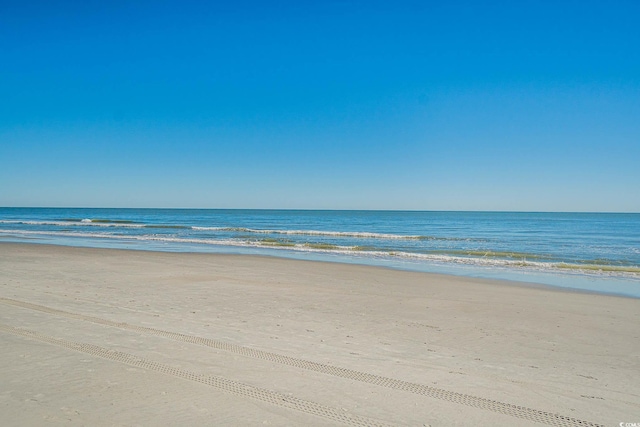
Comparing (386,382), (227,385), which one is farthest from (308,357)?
(227,385)

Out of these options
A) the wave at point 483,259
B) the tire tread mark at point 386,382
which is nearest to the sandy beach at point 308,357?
the tire tread mark at point 386,382

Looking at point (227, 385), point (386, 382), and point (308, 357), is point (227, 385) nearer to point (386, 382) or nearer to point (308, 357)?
point (308, 357)

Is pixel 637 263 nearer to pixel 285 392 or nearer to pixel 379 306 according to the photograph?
pixel 379 306

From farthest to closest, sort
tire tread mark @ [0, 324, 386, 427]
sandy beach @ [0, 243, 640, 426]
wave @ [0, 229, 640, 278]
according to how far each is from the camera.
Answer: wave @ [0, 229, 640, 278] → sandy beach @ [0, 243, 640, 426] → tire tread mark @ [0, 324, 386, 427]

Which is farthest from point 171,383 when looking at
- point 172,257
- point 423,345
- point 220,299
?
point 172,257

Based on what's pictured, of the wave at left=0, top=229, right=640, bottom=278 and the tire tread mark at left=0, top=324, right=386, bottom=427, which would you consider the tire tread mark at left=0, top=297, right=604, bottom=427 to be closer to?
the tire tread mark at left=0, top=324, right=386, bottom=427

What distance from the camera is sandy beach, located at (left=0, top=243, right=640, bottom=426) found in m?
4.56

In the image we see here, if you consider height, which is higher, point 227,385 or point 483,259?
point 227,385

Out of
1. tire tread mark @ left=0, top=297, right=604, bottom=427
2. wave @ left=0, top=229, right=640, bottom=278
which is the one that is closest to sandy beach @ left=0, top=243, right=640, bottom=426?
tire tread mark @ left=0, top=297, right=604, bottom=427

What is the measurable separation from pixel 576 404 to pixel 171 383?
14.3ft

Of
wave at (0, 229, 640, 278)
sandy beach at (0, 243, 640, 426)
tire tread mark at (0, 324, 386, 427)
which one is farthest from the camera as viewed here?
wave at (0, 229, 640, 278)

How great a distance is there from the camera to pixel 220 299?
1090 cm

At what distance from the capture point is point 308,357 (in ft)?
20.8

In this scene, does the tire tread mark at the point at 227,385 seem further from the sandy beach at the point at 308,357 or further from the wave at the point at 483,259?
the wave at the point at 483,259
